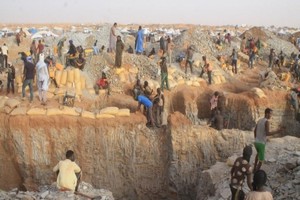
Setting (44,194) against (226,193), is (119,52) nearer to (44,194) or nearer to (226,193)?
(44,194)

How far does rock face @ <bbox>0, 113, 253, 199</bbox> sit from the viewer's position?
10.8 metres

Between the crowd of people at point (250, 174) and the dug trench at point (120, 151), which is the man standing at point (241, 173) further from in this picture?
the dug trench at point (120, 151)

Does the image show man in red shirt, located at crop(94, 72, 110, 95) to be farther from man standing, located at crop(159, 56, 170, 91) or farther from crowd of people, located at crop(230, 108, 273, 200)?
crowd of people, located at crop(230, 108, 273, 200)

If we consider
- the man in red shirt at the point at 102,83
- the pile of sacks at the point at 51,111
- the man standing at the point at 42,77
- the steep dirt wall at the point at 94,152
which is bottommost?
the steep dirt wall at the point at 94,152

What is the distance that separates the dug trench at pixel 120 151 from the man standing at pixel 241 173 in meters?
5.08

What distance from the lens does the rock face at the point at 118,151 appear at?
35.3 feet

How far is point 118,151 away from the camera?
36.8 feet

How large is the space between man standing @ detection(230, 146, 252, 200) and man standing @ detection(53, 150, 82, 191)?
9.20 ft

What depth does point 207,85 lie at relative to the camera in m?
16.4

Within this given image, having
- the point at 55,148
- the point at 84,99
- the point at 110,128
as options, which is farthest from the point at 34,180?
the point at 84,99

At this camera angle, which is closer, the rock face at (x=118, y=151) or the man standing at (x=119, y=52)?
the rock face at (x=118, y=151)

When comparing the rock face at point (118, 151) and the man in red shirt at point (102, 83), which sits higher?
the man in red shirt at point (102, 83)

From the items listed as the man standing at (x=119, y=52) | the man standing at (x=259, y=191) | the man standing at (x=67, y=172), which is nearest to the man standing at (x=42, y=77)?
the man standing at (x=119, y=52)

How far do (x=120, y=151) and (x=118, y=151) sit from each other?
0.06 metres
